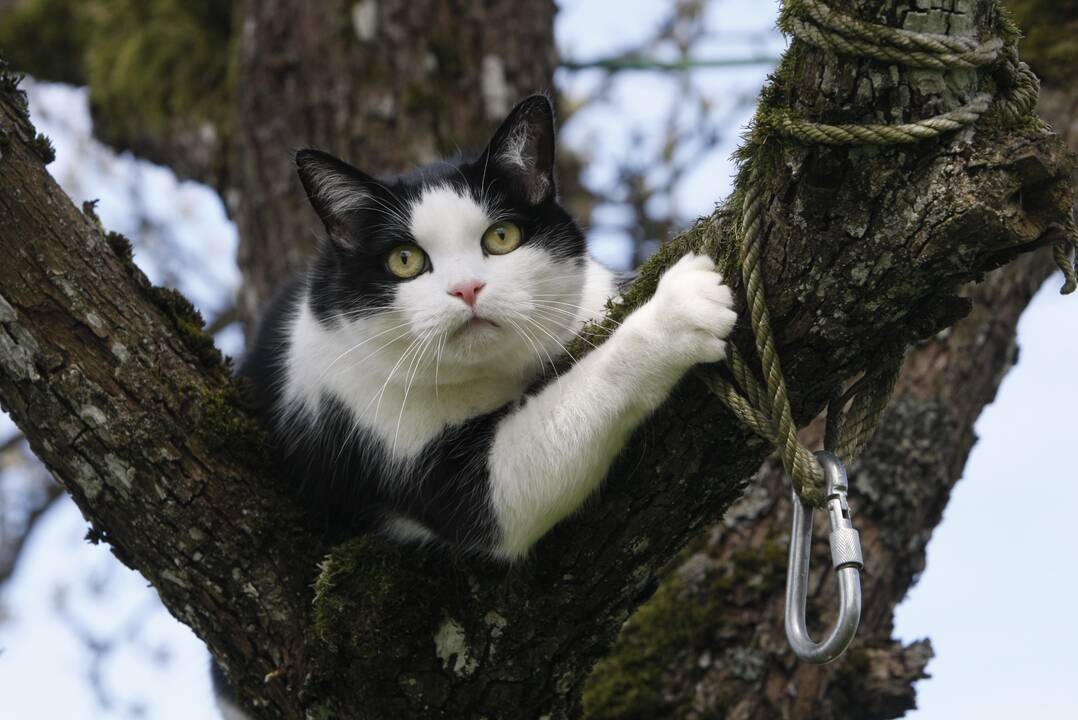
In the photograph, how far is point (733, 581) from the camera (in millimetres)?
3373

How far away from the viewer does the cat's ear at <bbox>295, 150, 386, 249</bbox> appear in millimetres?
2553

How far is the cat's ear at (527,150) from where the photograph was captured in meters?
2.56

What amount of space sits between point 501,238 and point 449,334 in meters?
0.34

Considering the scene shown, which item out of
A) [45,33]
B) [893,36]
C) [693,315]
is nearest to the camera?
[893,36]

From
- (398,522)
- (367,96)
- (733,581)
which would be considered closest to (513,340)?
(398,522)

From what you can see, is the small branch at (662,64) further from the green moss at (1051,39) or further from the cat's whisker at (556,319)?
the cat's whisker at (556,319)

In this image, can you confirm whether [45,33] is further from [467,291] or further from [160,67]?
[467,291]

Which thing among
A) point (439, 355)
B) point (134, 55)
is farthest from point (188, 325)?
point (134, 55)

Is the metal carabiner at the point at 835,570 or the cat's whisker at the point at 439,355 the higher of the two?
the cat's whisker at the point at 439,355

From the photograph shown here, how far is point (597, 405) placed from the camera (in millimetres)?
2064

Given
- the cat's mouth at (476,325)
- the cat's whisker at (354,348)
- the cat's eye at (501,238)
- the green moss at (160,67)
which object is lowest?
the cat's mouth at (476,325)

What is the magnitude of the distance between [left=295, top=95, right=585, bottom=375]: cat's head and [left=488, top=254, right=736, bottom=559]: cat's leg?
0.23 meters

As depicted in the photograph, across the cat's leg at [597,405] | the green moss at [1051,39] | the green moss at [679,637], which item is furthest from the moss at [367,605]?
the green moss at [1051,39]

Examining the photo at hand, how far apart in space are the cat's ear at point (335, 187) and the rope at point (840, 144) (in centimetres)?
107
